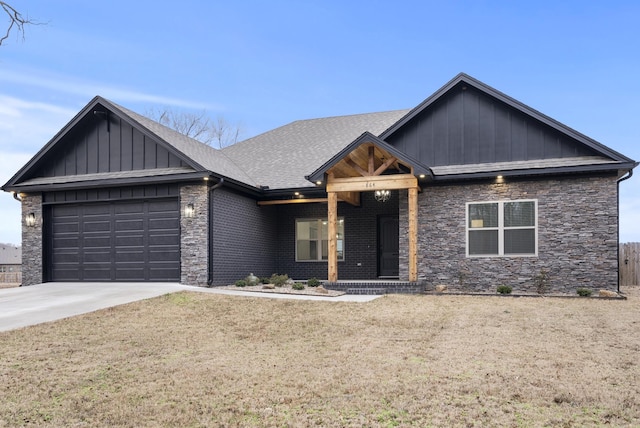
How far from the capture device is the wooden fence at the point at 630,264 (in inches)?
714

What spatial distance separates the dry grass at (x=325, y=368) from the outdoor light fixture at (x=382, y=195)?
6.04 metres

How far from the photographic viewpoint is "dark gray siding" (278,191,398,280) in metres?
16.8

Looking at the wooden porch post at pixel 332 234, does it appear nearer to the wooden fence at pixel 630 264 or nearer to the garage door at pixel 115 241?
the garage door at pixel 115 241

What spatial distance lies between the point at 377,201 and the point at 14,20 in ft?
37.2

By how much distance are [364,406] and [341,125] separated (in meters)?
16.8

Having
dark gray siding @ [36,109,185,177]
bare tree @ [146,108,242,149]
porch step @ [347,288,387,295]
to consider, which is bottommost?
porch step @ [347,288,387,295]

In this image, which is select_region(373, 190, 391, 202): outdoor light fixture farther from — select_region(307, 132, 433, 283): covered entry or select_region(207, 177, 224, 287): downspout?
select_region(207, 177, 224, 287): downspout

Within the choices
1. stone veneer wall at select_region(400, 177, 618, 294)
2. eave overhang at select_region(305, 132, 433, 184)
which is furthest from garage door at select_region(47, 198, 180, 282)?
stone veneer wall at select_region(400, 177, 618, 294)

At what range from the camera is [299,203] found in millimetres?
17688

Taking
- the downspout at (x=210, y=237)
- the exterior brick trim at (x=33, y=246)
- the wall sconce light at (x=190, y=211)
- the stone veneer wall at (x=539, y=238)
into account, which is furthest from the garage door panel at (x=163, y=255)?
the stone veneer wall at (x=539, y=238)

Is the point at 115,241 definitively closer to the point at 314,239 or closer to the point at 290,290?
the point at 290,290

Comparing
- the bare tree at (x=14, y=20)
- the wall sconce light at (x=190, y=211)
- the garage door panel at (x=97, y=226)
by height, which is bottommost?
the garage door panel at (x=97, y=226)

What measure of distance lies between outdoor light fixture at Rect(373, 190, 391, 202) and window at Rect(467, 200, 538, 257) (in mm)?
2761

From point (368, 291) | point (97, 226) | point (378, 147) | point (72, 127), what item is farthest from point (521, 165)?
point (72, 127)
